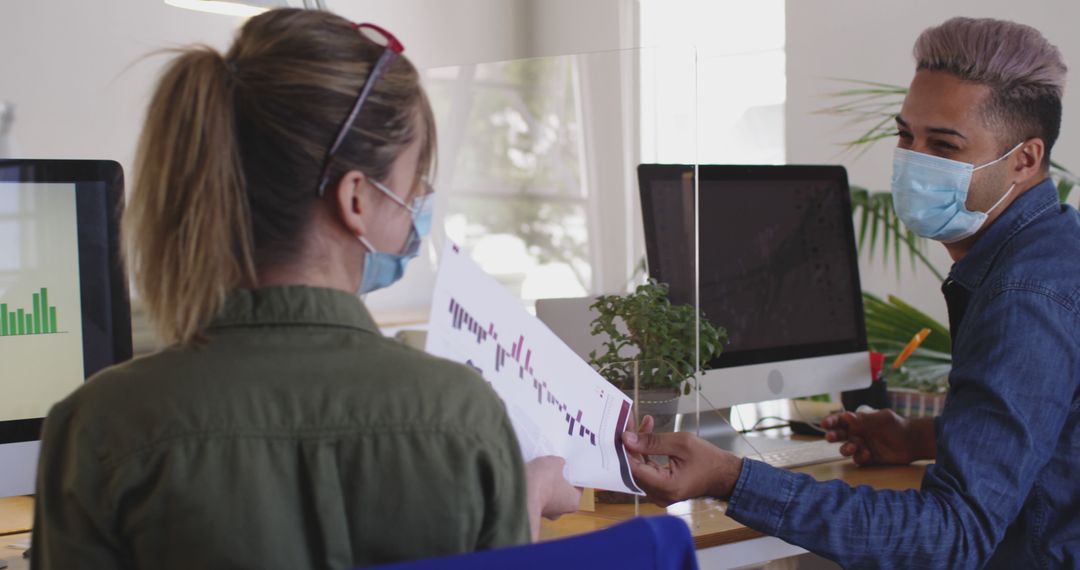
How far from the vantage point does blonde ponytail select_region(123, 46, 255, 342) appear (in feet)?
2.73

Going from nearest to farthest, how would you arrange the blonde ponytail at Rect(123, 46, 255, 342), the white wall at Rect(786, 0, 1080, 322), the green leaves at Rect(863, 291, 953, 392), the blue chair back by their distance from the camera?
the blue chair back → the blonde ponytail at Rect(123, 46, 255, 342) → the green leaves at Rect(863, 291, 953, 392) → the white wall at Rect(786, 0, 1080, 322)

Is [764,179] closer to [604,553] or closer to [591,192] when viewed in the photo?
[591,192]

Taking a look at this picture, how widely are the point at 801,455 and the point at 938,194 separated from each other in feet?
1.86

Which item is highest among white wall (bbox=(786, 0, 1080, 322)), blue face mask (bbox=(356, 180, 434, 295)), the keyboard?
white wall (bbox=(786, 0, 1080, 322))

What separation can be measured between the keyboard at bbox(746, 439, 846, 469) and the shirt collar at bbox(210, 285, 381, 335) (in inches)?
47.2

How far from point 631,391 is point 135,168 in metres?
0.82

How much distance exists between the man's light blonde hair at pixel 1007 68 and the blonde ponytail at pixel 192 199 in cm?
114

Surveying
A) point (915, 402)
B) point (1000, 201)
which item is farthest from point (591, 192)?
point (915, 402)

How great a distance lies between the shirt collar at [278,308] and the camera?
84 cm

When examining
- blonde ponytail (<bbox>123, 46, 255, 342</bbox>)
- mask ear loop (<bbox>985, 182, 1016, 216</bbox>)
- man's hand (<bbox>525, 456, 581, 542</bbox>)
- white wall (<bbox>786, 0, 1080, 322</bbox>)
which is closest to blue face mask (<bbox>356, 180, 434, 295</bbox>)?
blonde ponytail (<bbox>123, 46, 255, 342</bbox>)

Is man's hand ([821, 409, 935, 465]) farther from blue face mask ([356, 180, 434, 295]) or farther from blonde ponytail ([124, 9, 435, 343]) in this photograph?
blonde ponytail ([124, 9, 435, 343])

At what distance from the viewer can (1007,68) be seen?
153cm

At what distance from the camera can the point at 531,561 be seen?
70cm

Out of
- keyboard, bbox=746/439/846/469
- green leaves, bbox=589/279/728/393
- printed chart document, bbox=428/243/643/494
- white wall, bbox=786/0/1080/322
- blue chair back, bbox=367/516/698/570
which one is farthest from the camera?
white wall, bbox=786/0/1080/322
